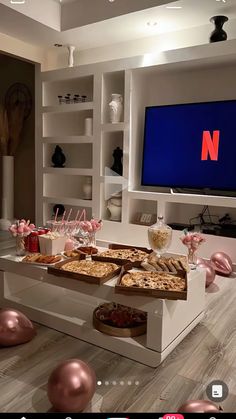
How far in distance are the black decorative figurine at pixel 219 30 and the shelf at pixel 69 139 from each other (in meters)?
1.56

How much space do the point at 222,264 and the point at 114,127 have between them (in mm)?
1761

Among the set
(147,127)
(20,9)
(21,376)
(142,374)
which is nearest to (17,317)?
(21,376)

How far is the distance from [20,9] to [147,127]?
1.59 m

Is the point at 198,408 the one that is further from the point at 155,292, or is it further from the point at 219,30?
the point at 219,30

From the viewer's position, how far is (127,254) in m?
2.07

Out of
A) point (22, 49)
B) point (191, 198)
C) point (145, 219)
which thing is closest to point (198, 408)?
point (191, 198)

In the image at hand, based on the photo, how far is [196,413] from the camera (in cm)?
105

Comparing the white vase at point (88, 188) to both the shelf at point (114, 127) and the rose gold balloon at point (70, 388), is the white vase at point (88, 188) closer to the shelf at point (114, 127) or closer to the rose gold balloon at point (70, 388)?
the shelf at point (114, 127)

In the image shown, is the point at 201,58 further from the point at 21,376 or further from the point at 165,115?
the point at 21,376

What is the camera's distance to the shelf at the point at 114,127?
3.51m

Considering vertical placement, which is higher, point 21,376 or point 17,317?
point 17,317

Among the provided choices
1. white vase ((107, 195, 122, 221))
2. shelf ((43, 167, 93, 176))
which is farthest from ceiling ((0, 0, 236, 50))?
white vase ((107, 195, 122, 221))

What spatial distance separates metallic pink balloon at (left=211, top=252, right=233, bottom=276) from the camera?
2842 mm

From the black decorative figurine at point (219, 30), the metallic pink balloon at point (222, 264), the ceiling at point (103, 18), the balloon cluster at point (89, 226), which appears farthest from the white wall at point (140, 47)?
the balloon cluster at point (89, 226)
